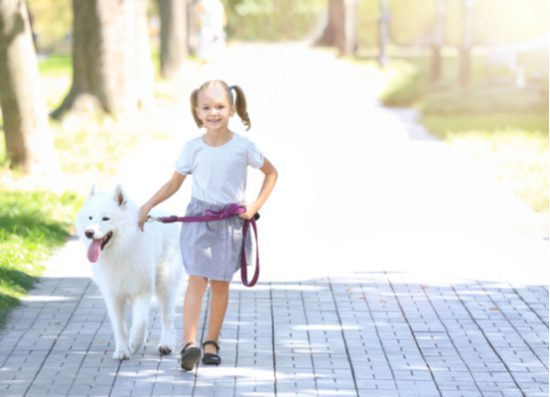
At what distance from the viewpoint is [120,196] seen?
283 inches

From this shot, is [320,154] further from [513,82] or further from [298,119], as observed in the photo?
[513,82]

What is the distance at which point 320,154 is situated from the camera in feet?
59.7

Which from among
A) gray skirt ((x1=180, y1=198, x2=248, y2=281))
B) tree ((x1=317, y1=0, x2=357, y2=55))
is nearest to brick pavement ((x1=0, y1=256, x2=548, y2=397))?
gray skirt ((x1=180, y1=198, x2=248, y2=281))

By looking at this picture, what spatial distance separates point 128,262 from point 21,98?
7906mm

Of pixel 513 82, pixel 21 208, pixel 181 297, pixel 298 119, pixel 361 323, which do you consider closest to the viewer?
pixel 361 323

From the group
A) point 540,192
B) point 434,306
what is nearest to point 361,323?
point 434,306

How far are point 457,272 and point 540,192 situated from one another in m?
4.34

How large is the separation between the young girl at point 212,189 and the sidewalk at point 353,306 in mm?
465

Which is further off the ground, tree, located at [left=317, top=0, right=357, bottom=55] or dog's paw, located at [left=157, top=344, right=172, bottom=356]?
dog's paw, located at [left=157, top=344, right=172, bottom=356]

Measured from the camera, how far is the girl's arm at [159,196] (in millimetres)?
7289

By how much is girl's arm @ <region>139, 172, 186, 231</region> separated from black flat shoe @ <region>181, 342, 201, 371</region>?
29.3 inches

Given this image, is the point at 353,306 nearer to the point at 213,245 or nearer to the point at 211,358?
the point at 211,358

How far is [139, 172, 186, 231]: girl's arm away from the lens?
7289mm

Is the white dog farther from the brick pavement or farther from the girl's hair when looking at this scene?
the girl's hair
